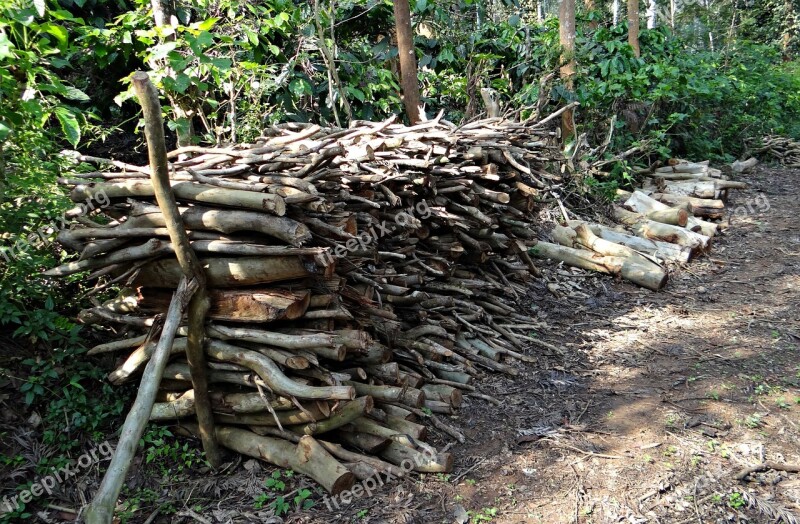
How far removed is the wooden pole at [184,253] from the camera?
3154 mm

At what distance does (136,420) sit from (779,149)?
15.0 metres

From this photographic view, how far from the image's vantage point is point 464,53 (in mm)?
10320

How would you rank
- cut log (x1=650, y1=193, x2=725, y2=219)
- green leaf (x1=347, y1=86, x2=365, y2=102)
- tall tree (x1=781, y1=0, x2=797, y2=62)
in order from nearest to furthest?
1. green leaf (x1=347, y1=86, x2=365, y2=102)
2. cut log (x1=650, y1=193, x2=725, y2=219)
3. tall tree (x1=781, y1=0, x2=797, y2=62)

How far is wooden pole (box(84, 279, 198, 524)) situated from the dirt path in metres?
1.03

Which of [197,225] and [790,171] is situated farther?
[790,171]

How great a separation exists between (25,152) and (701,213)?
9223mm

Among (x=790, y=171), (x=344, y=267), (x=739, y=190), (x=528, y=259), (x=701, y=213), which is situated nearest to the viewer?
(x=344, y=267)

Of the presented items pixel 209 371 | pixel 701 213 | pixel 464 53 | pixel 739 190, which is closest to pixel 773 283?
pixel 701 213

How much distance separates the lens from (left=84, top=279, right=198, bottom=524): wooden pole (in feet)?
9.91

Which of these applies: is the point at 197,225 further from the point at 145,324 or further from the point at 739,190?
the point at 739,190

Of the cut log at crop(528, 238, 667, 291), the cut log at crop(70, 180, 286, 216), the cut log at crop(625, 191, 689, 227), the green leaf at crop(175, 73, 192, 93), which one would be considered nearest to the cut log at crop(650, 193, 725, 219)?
the cut log at crop(625, 191, 689, 227)

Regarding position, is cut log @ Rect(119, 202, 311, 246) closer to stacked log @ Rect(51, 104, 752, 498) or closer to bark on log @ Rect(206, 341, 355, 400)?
stacked log @ Rect(51, 104, 752, 498)

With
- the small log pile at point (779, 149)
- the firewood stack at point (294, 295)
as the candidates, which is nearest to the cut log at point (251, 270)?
the firewood stack at point (294, 295)

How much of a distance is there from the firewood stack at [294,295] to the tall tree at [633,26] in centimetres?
1065
